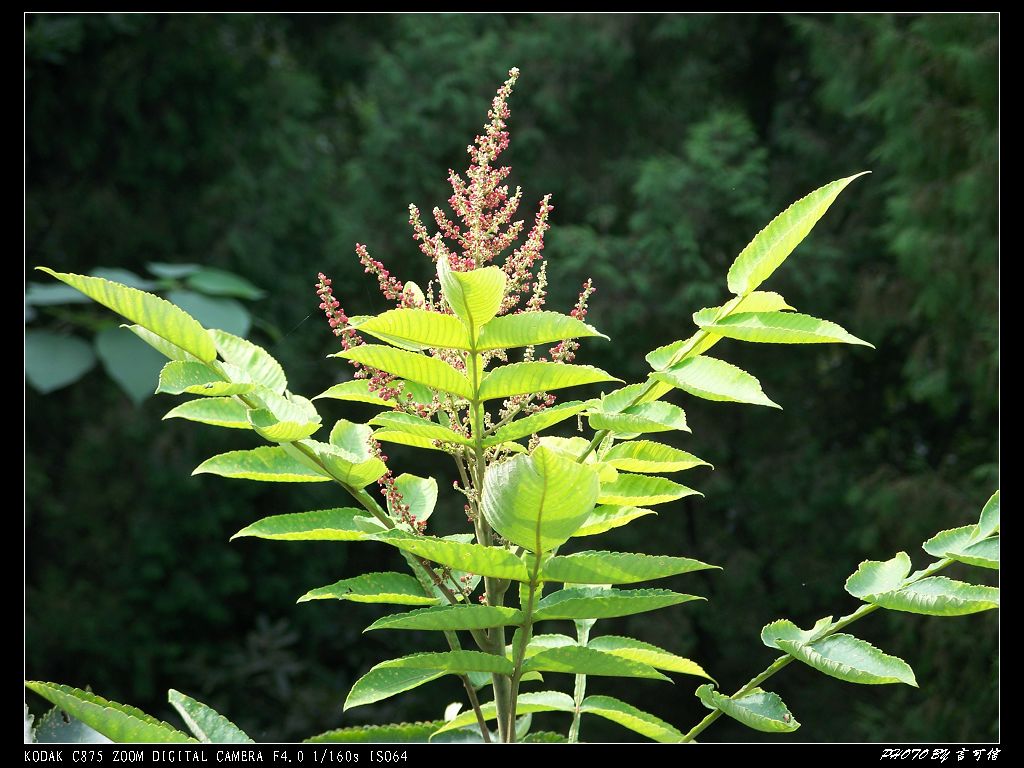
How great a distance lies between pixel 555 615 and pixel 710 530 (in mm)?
4342

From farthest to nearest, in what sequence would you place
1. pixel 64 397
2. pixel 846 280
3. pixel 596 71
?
pixel 596 71
pixel 846 280
pixel 64 397

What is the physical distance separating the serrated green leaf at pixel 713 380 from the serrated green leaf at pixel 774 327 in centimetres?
2

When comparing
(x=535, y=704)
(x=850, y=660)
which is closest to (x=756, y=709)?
(x=850, y=660)

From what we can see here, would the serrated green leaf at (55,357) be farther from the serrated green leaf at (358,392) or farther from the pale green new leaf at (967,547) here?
the pale green new leaf at (967,547)

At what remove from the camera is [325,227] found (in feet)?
16.2

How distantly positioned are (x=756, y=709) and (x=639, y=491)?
0.14 metres

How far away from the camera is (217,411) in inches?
22.4

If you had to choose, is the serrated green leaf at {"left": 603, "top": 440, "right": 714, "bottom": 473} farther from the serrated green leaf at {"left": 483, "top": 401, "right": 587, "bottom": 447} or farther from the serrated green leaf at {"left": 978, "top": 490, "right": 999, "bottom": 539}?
the serrated green leaf at {"left": 978, "top": 490, "right": 999, "bottom": 539}

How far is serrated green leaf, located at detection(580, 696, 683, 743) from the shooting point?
2.09ft

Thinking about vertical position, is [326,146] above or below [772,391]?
above

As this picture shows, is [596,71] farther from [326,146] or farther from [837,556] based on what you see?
[837,556]

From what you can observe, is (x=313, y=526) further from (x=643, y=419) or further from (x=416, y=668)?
(x=643, y=419)

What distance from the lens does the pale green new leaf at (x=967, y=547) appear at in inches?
23.2
